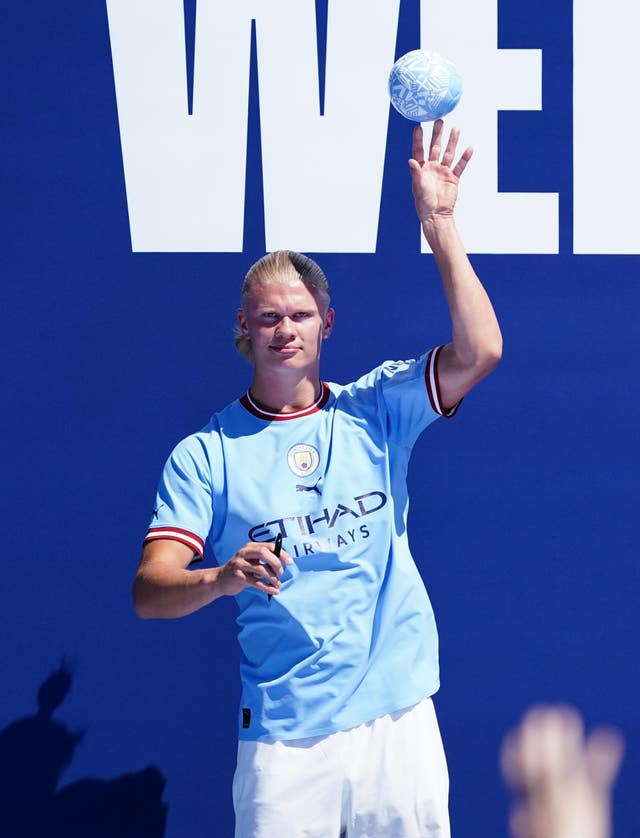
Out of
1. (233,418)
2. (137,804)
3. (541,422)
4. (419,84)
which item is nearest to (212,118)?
(419,84)

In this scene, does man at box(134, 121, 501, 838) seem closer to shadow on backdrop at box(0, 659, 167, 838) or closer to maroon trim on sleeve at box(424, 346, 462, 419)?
maroon trim on sleeve at box(424, 346, 462, 419)

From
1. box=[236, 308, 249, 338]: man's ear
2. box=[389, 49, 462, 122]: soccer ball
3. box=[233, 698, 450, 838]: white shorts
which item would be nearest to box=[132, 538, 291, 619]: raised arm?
box=[233, 698, 450, 838]: white shorts

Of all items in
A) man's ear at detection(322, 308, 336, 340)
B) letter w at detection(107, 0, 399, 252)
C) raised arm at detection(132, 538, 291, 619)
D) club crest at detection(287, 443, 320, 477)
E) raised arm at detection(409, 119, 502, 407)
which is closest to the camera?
raised arm at detection(132, 538, 291, 619)

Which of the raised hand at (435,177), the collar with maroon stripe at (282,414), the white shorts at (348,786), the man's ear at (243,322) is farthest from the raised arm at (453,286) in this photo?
the white shorts at (348,786)

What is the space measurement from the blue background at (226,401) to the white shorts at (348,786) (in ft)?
2.11

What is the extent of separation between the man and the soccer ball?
0.09 meters

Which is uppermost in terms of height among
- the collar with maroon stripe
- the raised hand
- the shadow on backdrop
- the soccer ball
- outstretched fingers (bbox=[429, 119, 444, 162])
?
the soccer ball

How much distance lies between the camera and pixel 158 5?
263cm

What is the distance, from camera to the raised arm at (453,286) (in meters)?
1.96

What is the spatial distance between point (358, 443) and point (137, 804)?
114 centimetres

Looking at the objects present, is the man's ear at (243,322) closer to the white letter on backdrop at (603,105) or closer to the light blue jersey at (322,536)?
the light blue jersey at (322,536)

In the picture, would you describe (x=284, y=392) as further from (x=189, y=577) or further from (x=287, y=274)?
(x=189, y=577)

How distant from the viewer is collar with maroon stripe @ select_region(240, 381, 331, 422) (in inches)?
83.3

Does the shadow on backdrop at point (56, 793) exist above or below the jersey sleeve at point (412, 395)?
below
